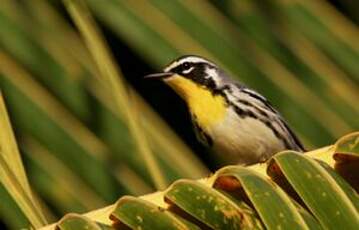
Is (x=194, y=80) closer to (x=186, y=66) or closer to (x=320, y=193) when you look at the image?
(x=186, y=66)

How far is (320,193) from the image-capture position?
1.49 metres

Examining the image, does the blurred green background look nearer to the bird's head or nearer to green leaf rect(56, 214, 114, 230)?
green leaf rect(56, 214, 114, 230)

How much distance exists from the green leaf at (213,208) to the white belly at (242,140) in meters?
2.44

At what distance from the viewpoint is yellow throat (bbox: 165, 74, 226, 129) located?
4176 millimetres

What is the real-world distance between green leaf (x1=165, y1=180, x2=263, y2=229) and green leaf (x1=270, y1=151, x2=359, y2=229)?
2.8 inches

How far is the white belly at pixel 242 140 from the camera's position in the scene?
412 cm

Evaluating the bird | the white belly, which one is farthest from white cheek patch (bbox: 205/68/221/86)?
the white belly

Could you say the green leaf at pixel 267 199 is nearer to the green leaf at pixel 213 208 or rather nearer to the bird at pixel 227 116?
the green leaf at pixel 213 208

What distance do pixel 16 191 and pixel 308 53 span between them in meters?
0.82

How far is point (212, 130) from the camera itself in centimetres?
415

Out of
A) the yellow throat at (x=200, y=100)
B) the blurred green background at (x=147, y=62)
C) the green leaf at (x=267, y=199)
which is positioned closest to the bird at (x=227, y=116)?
the yellow throat at (x=200, y=100)

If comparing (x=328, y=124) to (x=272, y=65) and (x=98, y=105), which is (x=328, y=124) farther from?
(x=98, y=105)

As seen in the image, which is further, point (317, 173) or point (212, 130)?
point (212, 130)

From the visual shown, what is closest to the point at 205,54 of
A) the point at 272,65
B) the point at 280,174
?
the point at 272,65
